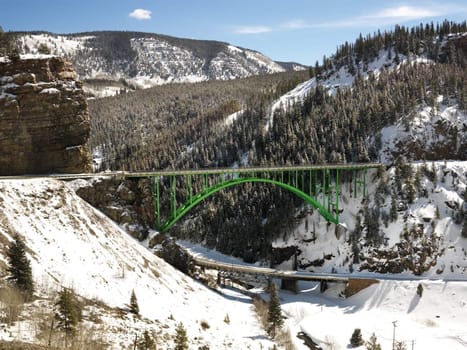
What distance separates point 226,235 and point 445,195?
3936cm

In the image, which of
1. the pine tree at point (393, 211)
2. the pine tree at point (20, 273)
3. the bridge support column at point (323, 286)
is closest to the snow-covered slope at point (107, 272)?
the pine tree at point (20, 273)

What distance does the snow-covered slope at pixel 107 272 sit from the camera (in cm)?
2905

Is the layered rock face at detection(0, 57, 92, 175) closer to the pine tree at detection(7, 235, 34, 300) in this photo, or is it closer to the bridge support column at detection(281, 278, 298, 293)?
the pine tree at detection(7, 235, 34, 300)

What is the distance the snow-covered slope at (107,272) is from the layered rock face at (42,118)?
8.68 m

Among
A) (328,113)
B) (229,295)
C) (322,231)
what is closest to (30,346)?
(229,295)

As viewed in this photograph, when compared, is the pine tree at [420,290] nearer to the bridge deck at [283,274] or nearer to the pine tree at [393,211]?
the bridge deck at [283,274]

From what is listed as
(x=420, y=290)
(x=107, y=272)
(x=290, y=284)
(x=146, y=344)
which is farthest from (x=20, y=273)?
(x=420, y=290)

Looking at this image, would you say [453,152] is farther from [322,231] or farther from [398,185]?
[322,231]

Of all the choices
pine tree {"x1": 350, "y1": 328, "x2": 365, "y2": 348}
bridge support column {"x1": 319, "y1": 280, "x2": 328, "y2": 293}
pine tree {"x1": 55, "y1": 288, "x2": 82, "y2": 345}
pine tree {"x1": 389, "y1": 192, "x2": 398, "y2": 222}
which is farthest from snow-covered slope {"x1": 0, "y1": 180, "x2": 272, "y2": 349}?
pine tree {"x1": 389, "y1": 192, "x2": 398, "y2": 222}

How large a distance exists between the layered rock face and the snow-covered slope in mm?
8680

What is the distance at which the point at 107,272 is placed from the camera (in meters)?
34.6

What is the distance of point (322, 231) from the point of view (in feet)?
230

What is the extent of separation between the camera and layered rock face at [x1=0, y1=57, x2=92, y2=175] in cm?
4600

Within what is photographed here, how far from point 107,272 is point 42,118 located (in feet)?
74.3
